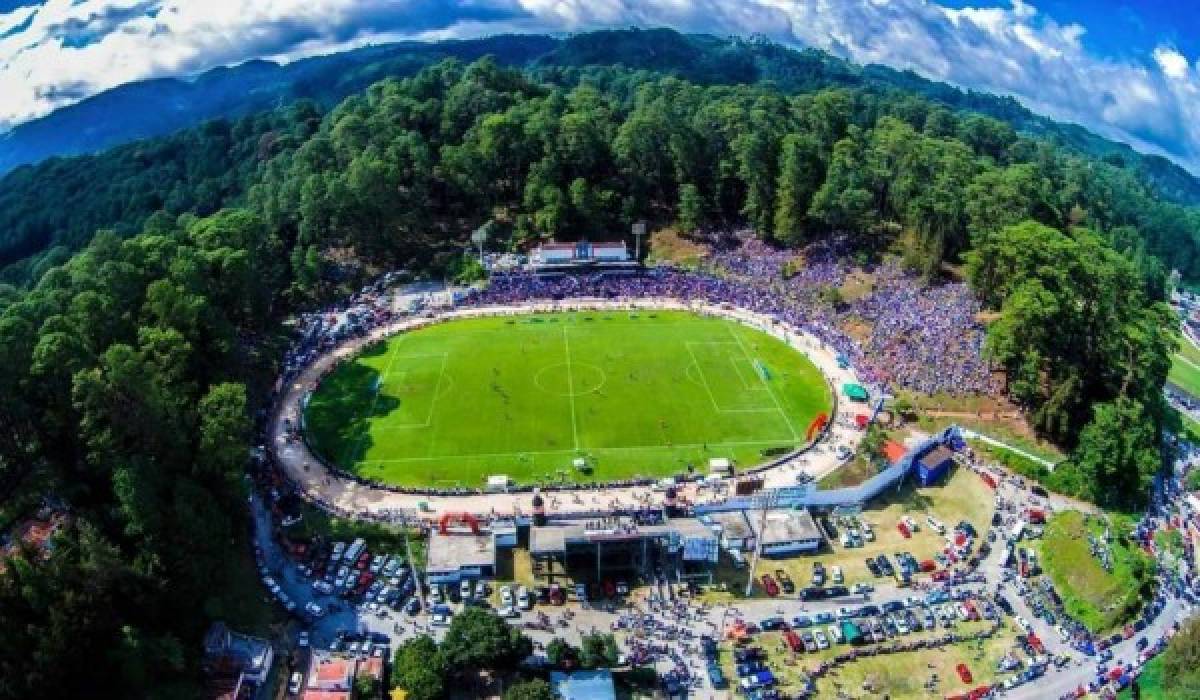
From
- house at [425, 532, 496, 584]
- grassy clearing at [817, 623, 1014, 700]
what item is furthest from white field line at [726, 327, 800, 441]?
house at [425, 532, 496, 584]

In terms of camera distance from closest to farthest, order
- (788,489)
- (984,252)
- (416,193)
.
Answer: (788,489), (984,252), (416,193)

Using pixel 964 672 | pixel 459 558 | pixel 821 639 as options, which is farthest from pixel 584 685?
pixel 964 672

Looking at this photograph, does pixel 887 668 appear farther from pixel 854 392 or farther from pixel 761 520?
pixel 854 392

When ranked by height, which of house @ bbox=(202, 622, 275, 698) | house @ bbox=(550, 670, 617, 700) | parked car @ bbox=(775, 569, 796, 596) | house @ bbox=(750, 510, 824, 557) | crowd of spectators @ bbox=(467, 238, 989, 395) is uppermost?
crowd of spectators @ bbox=(467, 238, 989, 395)

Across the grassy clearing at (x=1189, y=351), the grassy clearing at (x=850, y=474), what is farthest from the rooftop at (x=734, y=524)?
the grassy clearing at (x=1189, y=351)

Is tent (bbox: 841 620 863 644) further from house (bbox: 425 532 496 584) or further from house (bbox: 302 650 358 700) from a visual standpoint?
house (bbox: 302 650 358 700)

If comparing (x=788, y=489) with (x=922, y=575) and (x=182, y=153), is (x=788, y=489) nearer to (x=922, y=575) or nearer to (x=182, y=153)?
(x=922, y=575)

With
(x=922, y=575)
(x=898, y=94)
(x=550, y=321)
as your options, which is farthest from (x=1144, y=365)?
(x=898, y=94)

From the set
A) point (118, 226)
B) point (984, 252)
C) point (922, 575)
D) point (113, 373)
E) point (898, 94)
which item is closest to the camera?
point (113, 373)
